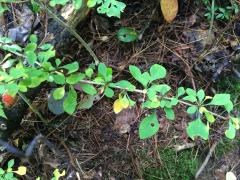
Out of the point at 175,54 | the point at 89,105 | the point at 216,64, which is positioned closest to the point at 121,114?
the point at 89,105

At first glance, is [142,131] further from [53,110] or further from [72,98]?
[53,110]

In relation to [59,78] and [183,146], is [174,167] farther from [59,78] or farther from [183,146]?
[59,78]

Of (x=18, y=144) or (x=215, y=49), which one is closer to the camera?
(x=18, y=144)

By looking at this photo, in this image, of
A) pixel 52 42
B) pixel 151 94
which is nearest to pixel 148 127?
pixel 151 94

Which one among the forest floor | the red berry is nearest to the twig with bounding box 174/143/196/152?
the forest floor

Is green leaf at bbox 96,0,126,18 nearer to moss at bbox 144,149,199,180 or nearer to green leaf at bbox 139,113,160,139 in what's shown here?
green leaf at bbox 139,113,160,139

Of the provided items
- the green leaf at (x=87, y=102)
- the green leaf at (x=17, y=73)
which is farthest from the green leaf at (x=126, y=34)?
the green leaf at (x=17, y=73)

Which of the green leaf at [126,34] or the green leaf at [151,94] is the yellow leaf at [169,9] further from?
the green leaf at [151,94]
